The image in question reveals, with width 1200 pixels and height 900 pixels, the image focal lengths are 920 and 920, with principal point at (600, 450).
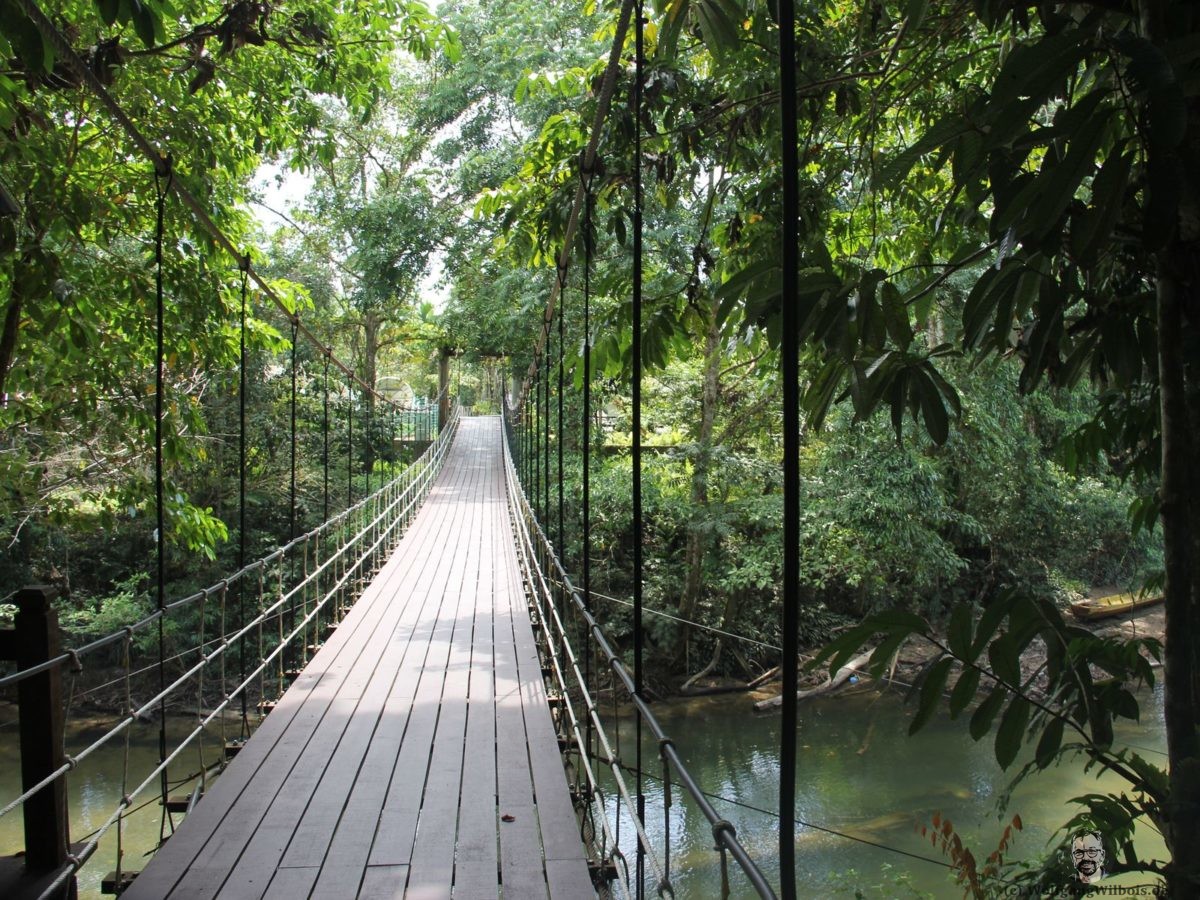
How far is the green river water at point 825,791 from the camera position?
633 cm

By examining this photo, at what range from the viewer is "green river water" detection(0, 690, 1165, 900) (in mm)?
6328

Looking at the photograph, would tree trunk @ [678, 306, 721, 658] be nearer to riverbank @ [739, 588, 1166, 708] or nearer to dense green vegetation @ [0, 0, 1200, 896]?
dense green vegetation @ [0, 0, 1200, 896]

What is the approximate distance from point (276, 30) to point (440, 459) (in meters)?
11.8

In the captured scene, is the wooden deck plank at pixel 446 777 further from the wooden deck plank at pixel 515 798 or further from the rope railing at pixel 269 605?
the rope railing at pixel 269 605

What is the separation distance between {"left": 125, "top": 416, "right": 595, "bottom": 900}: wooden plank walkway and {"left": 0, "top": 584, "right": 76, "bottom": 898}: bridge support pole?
8.6 inches

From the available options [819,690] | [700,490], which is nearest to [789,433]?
[700,490]

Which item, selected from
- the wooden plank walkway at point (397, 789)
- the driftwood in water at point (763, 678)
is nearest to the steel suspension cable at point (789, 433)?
the wooden plank walkway at point (397, 789)

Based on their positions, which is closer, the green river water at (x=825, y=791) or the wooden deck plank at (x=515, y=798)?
the wooden deck plank at (x=515, y=798)

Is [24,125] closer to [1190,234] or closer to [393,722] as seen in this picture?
[393,722]

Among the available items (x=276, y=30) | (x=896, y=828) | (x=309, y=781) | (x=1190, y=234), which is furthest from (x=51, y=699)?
(x=896, y=828)

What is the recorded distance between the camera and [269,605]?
8742 mm

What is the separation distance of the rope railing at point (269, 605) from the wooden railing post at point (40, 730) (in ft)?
0.10
